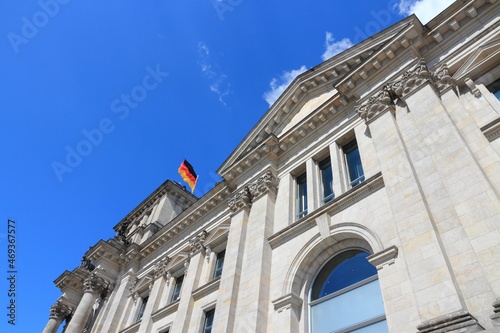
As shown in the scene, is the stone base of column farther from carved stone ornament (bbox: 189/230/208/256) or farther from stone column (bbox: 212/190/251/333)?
carved stone ornament (bbox: 189/230/208/256)

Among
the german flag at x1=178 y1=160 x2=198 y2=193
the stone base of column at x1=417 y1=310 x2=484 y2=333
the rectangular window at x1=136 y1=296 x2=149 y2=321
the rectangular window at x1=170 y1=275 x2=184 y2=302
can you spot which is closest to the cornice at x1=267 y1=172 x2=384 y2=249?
A: the stone base of column at x1=417 y1=310 x2=484 y2=333

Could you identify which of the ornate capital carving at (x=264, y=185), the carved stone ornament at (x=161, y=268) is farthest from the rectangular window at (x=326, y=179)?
the carved stone ornament at (x=161, y=268)

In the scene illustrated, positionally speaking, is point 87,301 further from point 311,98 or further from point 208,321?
point 311,98

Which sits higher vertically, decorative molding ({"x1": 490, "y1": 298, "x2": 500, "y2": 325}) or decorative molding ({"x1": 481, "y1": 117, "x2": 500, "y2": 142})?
decorative molding ({"x1": 481, "y1": 117, "x2": 500, "y2": 142})

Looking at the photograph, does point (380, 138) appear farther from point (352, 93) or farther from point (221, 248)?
point (221, 248)

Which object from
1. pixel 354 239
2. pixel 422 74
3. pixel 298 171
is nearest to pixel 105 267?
pixel 298 171

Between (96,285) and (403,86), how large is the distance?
21.9m

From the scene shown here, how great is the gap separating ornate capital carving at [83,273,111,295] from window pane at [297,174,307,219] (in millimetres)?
15679

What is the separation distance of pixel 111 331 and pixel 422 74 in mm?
20652


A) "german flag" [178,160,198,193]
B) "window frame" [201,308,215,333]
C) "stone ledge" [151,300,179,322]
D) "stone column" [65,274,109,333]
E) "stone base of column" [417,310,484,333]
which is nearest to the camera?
"stone base of column" [417,310,484,333]

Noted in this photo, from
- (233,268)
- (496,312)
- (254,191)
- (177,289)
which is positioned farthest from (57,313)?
(496,312)

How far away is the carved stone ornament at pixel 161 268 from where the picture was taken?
22.4 meters

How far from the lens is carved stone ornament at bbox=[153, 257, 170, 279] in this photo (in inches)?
880

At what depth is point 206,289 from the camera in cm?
1747
